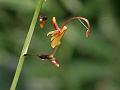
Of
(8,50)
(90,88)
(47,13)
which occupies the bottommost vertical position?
(90,88)

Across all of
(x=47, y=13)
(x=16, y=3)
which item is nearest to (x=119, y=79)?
(x=47, y=13)

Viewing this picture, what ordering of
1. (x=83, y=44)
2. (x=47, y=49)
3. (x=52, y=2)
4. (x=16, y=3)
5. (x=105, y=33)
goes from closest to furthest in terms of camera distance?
(x=16, y=3)
(x=52, y=2)
(x=47, y=49)
(x=83, y=44)
(x=105, y=33)

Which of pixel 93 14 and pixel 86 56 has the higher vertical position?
pixel 93 14

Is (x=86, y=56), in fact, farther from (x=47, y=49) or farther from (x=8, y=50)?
(x=8, y=50)

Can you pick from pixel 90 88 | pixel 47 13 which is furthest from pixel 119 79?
pixel 47 13

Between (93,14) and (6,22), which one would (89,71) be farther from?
(6,22)

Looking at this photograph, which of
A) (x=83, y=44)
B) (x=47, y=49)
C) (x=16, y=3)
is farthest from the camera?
(x=83, y=44)

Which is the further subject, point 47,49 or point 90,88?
point 90,88
